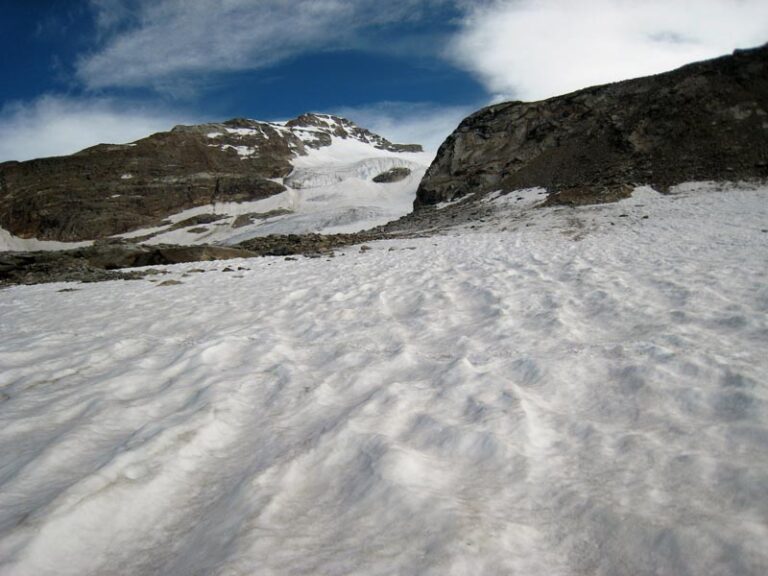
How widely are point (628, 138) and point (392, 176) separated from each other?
187 feet

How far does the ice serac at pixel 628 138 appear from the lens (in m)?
22.4

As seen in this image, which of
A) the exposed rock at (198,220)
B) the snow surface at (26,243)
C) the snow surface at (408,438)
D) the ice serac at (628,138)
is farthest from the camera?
the snow surface at (26,243)

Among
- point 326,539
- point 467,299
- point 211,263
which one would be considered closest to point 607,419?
point 326,539

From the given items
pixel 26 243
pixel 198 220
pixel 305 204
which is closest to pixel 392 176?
pixel 305 204

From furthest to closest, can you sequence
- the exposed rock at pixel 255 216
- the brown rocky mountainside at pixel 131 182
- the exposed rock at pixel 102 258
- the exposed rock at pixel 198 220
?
the brown rocky mountainside at pixel 131 182, the exposed rock at pixel 198 220, the exposed rock at pixel 255 216, the exposed rock at pixel 102 258

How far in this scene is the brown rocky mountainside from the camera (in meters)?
75.9

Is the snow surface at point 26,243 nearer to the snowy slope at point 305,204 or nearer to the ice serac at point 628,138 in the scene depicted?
the snowy slope at point 305,204

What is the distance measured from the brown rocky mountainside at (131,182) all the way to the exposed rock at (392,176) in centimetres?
2016

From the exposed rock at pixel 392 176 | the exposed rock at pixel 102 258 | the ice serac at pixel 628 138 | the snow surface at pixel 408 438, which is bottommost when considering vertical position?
the snow surface at pixel 408 438

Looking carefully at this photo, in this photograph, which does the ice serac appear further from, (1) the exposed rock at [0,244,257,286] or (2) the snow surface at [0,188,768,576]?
(2) the snow surface at [0,188,768,576]

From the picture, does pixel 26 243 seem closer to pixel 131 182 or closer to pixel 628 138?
pixel 131 182

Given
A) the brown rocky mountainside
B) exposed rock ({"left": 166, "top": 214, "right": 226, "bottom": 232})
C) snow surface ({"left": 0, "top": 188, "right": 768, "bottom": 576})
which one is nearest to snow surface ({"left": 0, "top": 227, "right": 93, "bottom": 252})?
the brown rocky mountainside

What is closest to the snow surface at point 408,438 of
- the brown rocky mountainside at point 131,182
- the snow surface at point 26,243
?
the brown rocky mountainside at point 131,182

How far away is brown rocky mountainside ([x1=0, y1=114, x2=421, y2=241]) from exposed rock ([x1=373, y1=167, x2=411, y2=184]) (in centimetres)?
2016
